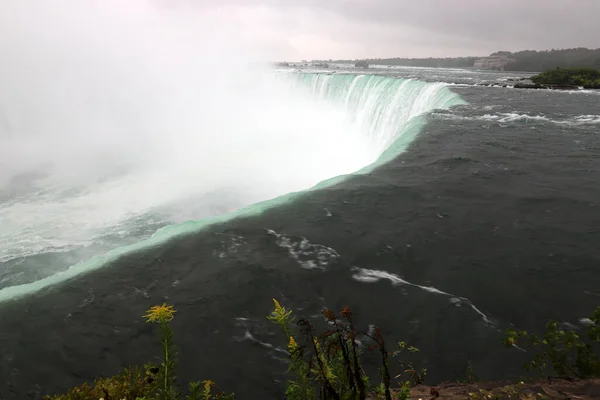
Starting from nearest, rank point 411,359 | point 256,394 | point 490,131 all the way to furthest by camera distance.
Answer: point 256,394 < point 411,359 < point 490,131

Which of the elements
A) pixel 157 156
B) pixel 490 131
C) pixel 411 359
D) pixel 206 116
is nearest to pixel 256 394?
pixel 411 359

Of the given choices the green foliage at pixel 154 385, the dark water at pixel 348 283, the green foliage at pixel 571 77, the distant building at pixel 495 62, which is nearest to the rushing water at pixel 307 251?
the dark water at pixel 348 283

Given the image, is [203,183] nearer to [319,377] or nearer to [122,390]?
[122,390]

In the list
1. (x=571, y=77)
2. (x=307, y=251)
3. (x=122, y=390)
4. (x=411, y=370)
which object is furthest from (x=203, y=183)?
(x=571, y=77)

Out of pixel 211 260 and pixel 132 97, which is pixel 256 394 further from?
pixel 132 97

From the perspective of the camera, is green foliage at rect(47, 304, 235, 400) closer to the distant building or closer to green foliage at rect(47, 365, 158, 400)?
green foliage at rect(47, 365, 158, 400)

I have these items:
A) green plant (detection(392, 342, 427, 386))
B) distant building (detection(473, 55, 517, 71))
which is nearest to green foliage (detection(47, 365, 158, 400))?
green plant (detection(392, 342, 427, 386))

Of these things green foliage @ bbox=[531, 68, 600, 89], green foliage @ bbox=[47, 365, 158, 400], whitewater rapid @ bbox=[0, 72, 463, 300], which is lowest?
whitewater rapid @ bbox=[0, 72, 463, 300]
